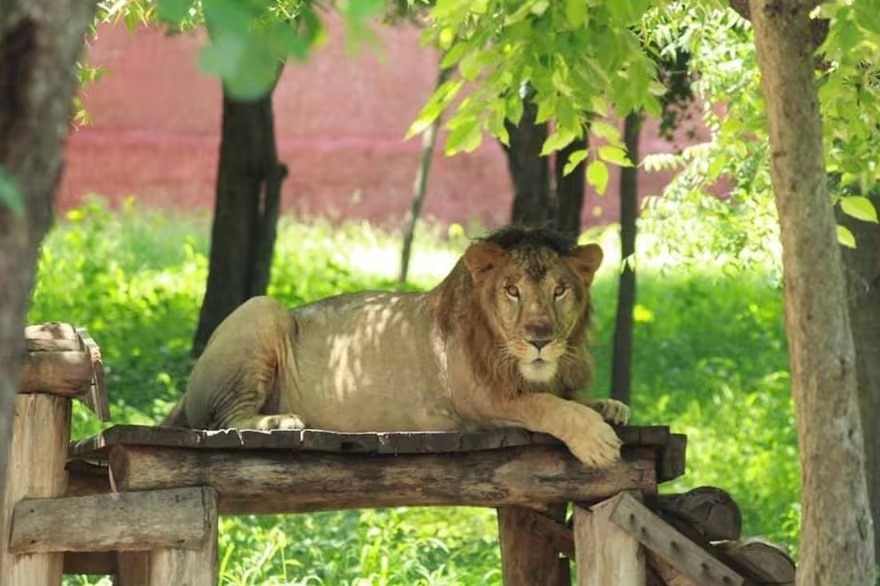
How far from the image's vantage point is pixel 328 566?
310 inches

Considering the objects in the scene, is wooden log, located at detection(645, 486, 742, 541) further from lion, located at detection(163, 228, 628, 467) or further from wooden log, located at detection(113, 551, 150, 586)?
wooden log, located at detection(113, 551, 150, 586)

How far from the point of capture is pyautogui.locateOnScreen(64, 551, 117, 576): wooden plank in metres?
6.30

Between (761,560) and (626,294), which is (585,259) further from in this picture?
(626,294)

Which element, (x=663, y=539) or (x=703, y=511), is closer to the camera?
(x=663, y=539)

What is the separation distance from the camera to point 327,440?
5.24 metres

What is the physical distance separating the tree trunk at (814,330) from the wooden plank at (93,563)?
2.78 meters

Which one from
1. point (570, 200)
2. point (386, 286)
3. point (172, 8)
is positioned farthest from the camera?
point (386, 286)

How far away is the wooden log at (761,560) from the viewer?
5605mm

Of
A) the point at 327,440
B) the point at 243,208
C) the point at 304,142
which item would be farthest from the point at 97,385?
the point at 304,142

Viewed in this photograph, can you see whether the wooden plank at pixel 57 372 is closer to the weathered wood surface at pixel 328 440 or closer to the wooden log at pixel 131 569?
the weathered wood surface at pixel 328 440

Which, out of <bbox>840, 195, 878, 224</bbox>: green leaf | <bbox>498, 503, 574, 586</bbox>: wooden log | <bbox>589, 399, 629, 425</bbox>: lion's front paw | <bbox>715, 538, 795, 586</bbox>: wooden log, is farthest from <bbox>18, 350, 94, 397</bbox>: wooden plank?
<bbox>840, 195, 878, 224</bbox>: green leaf

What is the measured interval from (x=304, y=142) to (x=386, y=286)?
18.5ft

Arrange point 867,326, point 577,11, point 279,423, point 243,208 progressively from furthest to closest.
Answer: point 243,208
point 867,326
point 279,423
point 577,11

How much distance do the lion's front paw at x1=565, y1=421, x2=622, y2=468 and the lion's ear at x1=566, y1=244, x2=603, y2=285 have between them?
0.60m
